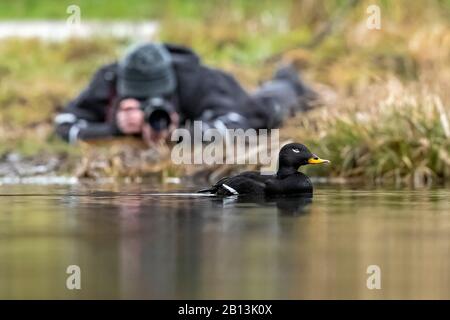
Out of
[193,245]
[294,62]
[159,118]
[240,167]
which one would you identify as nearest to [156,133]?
[159,118]

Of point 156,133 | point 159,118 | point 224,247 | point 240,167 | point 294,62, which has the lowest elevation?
point 224,247

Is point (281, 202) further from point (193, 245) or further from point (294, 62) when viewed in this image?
point (294, 62)

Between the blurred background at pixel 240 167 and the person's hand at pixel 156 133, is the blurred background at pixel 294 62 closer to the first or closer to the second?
the blurred background at pixel 240 167

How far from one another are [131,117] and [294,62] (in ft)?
24.3

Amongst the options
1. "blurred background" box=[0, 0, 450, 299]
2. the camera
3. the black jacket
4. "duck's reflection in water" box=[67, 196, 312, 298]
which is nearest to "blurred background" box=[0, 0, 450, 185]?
"blurred background" box=[0, 0, 450, 299]

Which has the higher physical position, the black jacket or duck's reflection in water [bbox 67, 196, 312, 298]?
the black jacket

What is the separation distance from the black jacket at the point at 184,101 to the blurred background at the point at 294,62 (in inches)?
19.4

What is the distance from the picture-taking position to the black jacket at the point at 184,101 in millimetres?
17656

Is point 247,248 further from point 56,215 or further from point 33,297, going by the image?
point 56,215

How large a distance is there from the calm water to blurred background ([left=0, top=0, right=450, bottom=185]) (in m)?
3.49

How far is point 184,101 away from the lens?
18.0 m

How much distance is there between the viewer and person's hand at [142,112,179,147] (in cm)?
1689

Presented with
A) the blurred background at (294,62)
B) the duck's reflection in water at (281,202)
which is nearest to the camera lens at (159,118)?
the blurred background at (294,62)

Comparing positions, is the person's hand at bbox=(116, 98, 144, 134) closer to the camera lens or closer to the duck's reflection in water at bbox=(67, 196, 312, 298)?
the camera lens
